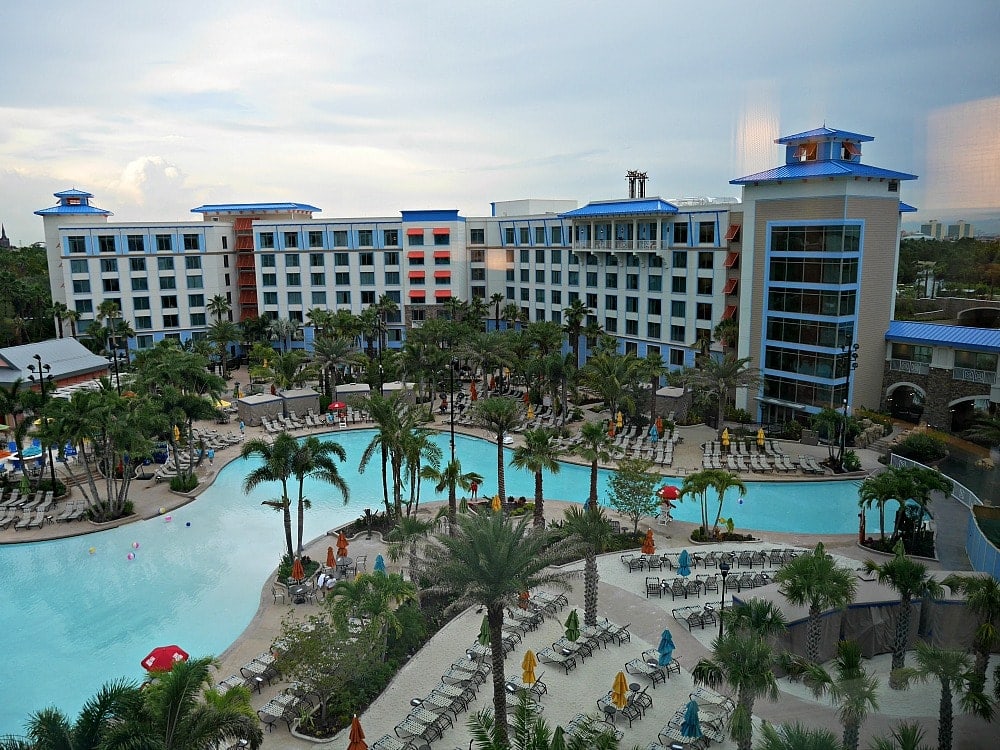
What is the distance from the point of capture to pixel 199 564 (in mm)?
29141

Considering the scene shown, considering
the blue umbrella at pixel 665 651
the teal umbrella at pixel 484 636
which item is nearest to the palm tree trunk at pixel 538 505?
the teal umbrella at pixel 484 636

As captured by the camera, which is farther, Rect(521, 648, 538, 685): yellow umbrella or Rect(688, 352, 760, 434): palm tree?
Rect(688, 352, 760, 434): palm tree

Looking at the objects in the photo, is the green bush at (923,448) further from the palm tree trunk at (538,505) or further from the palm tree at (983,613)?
the palm tree trunk at (538,505)

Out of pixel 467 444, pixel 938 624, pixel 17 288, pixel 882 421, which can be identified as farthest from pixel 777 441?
pixel 17 288

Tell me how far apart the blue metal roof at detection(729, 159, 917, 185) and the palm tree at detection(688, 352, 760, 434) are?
34.9 ft

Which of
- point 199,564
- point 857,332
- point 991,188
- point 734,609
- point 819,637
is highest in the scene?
point 991,188

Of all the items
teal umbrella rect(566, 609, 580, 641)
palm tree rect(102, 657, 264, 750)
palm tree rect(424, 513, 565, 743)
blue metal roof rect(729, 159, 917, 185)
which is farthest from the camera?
blue metal roof rect(729, 159, 917, 185)

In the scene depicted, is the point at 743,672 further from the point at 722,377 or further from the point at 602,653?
the point at 722,377

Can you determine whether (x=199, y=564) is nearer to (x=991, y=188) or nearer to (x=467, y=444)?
(x=467, y=444)

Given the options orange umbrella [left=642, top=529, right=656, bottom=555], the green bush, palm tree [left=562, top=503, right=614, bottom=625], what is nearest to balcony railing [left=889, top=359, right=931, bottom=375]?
the green bush

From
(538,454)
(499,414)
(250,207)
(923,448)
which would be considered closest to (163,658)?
(538,454)

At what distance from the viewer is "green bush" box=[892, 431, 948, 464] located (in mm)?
32869

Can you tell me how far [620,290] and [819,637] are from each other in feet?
137

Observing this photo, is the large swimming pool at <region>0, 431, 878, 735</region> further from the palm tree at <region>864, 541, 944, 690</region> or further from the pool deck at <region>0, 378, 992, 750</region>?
the palm tree at <region>864, 541, 944, 690</region>
